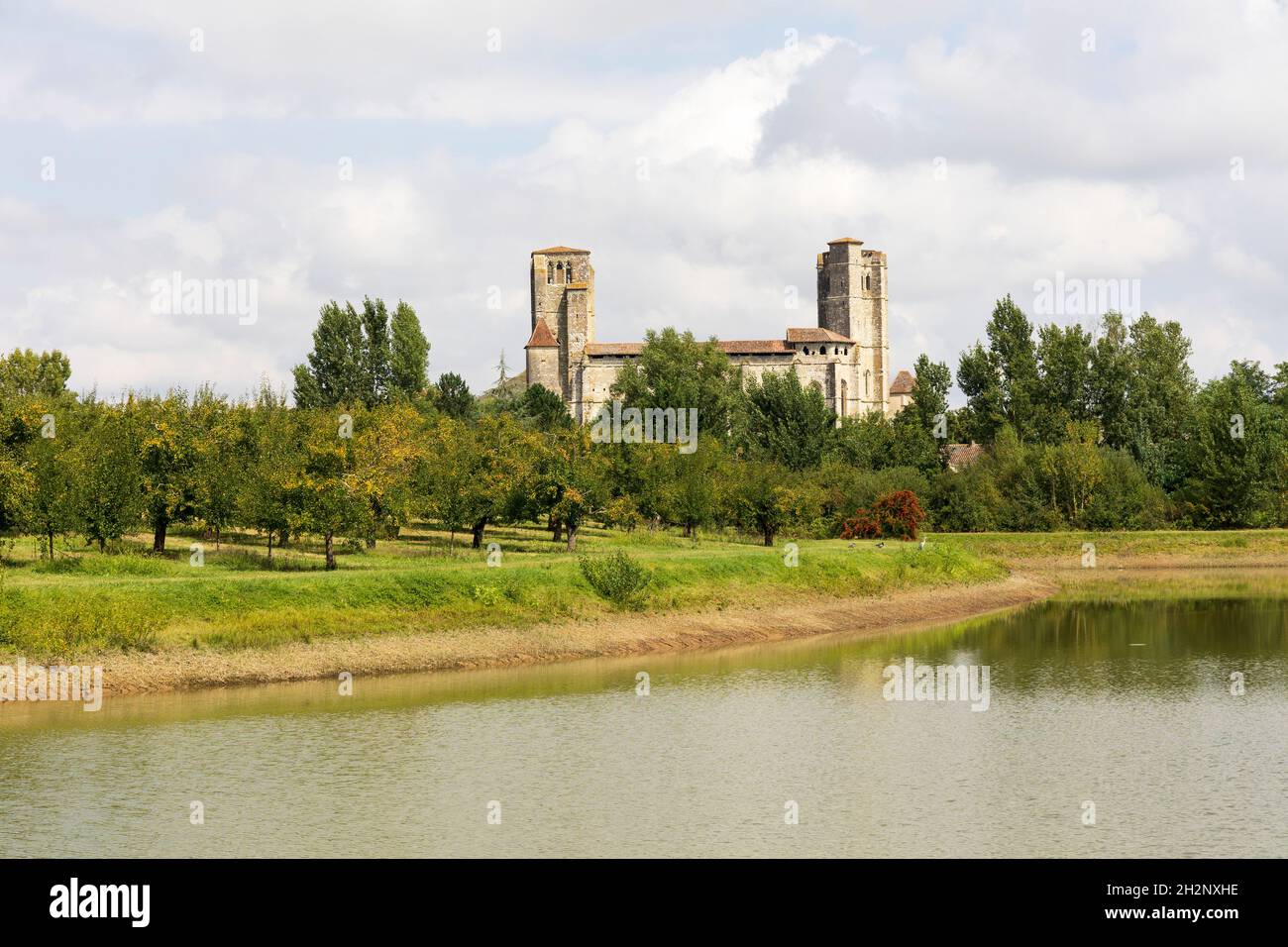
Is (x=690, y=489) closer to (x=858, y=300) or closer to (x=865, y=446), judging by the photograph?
(x=865, y=446)

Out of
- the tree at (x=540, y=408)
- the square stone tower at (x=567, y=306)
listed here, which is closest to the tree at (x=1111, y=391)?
the tree at (x=540, y=408)

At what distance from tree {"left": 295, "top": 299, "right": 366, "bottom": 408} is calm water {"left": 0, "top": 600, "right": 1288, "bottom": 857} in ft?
206

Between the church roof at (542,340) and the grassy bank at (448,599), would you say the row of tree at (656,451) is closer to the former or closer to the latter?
the grassy bank at (448,599)

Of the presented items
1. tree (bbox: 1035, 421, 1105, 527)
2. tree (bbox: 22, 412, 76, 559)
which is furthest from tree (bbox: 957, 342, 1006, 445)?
tree (bbox: 22, 412, 76, 559)

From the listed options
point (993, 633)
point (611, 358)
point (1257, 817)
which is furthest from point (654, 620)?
point (611, 358)

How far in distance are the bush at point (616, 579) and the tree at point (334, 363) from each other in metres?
54.8

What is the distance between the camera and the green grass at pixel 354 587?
33.5 metres

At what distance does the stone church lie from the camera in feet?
450

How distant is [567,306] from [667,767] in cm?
11842

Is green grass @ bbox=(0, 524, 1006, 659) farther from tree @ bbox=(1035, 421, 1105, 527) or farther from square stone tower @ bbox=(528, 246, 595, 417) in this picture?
square stone tower @ bbox=(528, 246, 595, 417)

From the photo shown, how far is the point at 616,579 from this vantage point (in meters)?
44.2

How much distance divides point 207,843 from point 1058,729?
1674cm

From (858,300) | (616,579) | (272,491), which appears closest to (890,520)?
(616,579)
